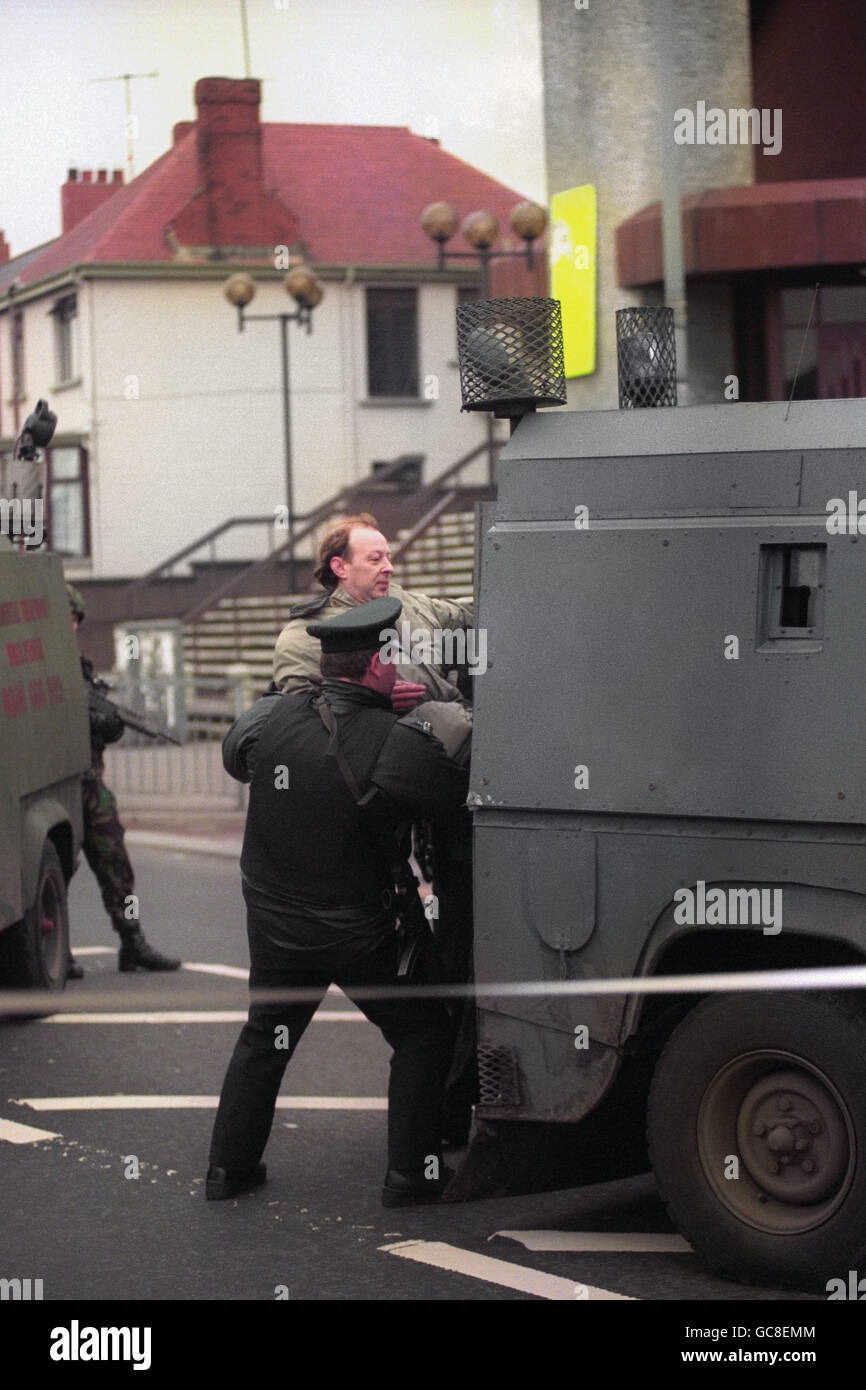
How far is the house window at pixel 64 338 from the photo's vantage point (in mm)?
38406

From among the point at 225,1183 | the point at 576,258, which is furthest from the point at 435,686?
the point at 576,258

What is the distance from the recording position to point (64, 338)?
3916 cm

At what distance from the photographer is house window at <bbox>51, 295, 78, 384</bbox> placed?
38.4 metres

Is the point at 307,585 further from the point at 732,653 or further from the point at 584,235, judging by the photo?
the point at 732,653

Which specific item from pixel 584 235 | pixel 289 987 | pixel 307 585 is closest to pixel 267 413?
pixel 307 585

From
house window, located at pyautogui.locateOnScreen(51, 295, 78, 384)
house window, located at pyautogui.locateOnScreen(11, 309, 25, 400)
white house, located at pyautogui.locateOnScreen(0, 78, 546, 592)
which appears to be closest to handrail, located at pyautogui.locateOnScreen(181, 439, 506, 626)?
white house, located at pyautogui.locateOnScreen(0, 78, 546, 592)

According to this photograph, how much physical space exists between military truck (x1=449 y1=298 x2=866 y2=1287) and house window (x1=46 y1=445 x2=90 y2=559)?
3407 cm

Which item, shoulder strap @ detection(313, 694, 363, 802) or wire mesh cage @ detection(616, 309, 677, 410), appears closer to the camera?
wire mesh cage @ detection(616, 309, 677, 410)

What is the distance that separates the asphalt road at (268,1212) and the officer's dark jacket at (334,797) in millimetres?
871

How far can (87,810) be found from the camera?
32.8ft

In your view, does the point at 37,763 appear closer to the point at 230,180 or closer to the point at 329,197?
the point at 230,180

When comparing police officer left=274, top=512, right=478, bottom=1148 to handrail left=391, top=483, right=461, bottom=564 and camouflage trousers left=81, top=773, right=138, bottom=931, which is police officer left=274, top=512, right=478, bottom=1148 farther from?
handrail left=391, top=483, right=461, bottom=564

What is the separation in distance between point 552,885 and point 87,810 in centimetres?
518

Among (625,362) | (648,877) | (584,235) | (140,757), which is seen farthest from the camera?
(584,235)
